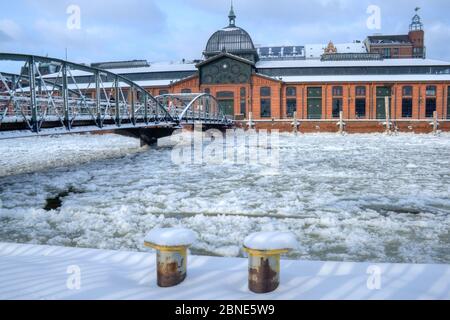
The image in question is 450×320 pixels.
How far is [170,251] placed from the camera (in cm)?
316

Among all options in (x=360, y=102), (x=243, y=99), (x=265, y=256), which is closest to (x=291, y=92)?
(x=243, y=99)

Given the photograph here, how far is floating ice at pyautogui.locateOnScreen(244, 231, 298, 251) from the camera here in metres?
2.97

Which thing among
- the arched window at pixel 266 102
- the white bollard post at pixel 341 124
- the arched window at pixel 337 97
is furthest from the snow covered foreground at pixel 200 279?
the arched window at pixel 337 97

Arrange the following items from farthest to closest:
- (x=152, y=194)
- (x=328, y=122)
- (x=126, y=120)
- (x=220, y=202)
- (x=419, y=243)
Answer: (x=328, y=122)
(x=126, y=120)
(x=152, y=194)
(x=220, y=202)
(x=419, y=243)

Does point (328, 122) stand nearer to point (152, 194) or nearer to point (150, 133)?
point (150, 133)

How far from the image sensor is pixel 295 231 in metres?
5.96

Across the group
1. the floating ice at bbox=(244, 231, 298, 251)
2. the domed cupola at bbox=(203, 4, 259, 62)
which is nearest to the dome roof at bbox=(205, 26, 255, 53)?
the domed cupola at bbox=(203, 4, 259, 62)

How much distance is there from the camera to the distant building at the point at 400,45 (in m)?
71.8

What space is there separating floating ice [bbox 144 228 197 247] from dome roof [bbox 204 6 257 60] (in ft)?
154

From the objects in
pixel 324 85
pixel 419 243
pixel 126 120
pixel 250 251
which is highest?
pixel 324 85

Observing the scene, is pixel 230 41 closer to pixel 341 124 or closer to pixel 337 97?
pixel 337 97

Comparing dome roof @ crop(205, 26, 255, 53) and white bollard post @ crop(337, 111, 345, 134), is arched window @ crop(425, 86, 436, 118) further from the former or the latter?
dome roof @ crop(205, 26, 255, 53)
